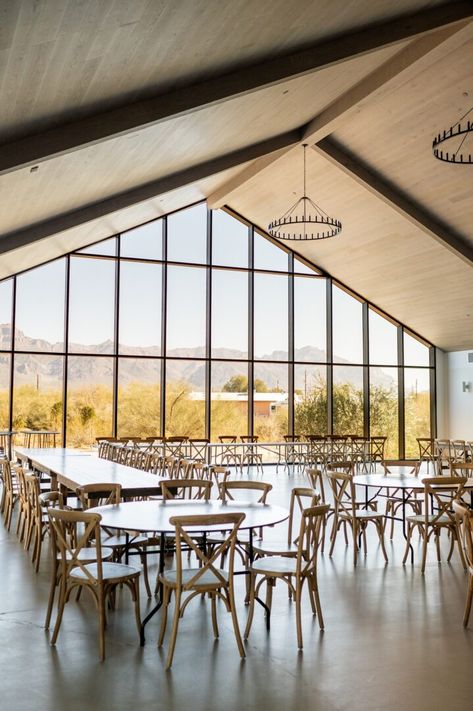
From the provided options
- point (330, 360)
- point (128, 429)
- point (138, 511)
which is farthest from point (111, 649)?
point (330, 360)

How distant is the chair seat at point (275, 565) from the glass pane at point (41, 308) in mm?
10066

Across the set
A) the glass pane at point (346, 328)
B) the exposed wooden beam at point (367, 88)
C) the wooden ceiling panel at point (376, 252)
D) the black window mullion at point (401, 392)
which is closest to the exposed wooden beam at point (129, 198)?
the exposed wooden beam at point (367, 88)

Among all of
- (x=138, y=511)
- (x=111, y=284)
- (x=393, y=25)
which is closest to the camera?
(x=138, y=511)

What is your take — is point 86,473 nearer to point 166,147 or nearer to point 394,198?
point 166,147

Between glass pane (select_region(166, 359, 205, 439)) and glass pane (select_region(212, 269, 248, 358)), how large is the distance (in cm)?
67

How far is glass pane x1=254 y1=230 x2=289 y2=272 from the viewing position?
15422 millimetres

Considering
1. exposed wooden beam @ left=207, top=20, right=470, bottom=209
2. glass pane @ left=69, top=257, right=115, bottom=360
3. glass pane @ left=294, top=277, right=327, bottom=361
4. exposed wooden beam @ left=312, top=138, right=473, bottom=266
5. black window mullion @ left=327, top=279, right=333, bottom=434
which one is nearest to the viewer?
exposed wooden beam @ left=207, top=20, right=470, bottom=209

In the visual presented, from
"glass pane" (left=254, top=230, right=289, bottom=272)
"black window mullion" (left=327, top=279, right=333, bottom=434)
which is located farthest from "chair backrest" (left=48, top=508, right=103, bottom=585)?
"black window mullion" (left=327, top=279, right=333, bottom=434)

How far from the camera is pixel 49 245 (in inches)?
458

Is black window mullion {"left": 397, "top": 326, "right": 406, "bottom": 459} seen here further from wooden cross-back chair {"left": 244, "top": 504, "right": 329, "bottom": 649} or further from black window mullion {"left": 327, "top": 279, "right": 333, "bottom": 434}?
wooden cross-back chair {"left": 244, "top": 504, "right": 329, "bottom": 649}

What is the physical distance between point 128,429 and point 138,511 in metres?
9.60

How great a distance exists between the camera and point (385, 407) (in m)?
16.6

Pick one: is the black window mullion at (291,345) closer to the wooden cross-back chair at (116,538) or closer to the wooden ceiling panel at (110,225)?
the wooden ceiling panel at (110,225)

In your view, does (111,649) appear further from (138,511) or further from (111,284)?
(111,284)
